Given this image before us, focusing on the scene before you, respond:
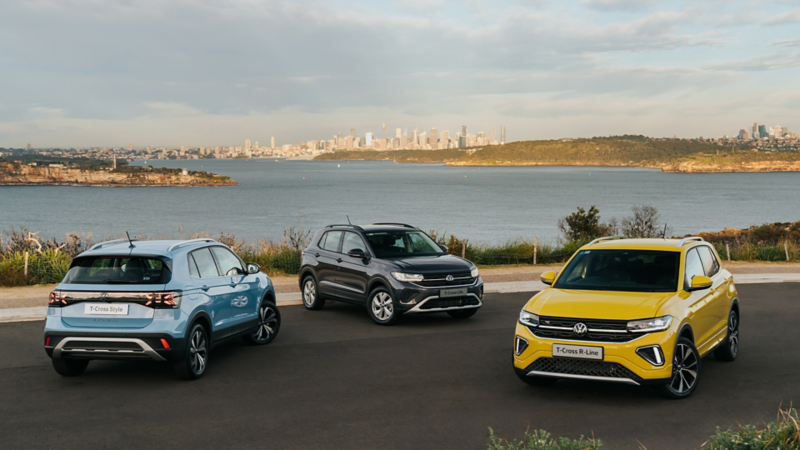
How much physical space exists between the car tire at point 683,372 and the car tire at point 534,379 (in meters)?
1.13

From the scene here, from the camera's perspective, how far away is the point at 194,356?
8.63 meters

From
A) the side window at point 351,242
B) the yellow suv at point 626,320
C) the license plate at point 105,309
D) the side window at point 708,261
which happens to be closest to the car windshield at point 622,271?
the yellow suv at point 626,320

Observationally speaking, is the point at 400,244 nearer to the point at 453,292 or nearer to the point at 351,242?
the point at 351,242

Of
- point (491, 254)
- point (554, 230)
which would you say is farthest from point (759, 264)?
point (554, 230)

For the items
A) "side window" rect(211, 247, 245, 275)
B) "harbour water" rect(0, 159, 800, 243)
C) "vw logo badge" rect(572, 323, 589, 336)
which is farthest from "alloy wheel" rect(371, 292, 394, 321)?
"harbour water" rect(0, 159, 800, 243)

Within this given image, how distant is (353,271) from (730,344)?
21.1 feet

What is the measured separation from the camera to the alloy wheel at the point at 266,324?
10.9m

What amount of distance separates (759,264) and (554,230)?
1583 inches

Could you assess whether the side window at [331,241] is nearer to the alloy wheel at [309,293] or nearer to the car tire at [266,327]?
the alloy wheel at [309,293]

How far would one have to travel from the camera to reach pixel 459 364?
9398mm

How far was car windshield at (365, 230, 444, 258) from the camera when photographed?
518 inches

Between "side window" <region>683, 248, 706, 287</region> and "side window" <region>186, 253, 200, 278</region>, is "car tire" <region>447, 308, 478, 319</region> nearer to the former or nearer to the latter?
"side window" <region>683, 248, 706, 287</region>

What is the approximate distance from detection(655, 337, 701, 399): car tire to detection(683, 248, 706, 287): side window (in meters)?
0.84

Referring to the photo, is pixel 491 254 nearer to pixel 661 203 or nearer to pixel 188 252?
pixel 188 252
